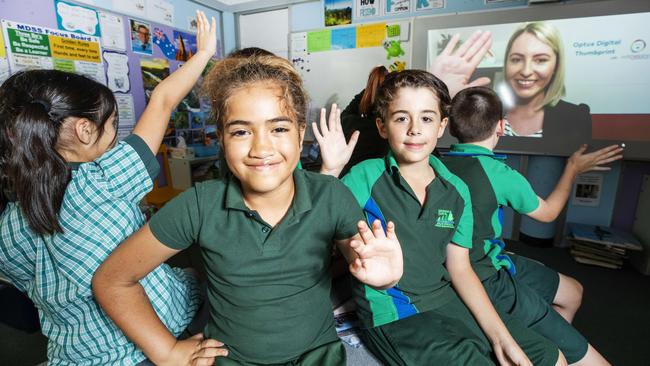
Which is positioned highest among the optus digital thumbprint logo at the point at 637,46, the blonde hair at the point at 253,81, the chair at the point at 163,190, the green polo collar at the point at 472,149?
the optus digital thumbprint logo at the point at 637,46

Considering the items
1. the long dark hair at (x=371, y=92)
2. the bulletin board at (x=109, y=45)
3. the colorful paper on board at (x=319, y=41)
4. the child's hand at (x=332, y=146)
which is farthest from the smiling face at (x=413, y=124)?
the colorful paper on board at (x=319, y=41)

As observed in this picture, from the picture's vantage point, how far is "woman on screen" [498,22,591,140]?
264 cm

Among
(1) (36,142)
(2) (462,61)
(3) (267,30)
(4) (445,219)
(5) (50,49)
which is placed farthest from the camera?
(3) (267,30)

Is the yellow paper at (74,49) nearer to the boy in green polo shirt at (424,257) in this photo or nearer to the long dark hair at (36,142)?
the long dark hair at (36,142)

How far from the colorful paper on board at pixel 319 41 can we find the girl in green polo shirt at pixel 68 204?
279cm

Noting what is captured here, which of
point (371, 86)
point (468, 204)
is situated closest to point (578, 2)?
point (371, 86)

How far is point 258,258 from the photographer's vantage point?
78cm

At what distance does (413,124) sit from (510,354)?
69cm

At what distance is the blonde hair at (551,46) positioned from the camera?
2.61 metres

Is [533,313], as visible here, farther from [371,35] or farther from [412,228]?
[371,35]

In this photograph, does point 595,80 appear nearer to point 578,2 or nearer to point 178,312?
point 578,2

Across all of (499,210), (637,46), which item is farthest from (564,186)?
(637,46)

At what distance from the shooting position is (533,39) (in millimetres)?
2648

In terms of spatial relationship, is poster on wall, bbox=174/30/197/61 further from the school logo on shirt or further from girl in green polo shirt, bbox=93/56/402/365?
the school logo on shirt
